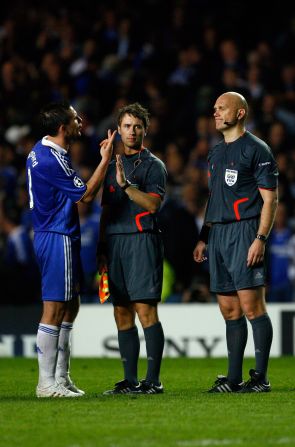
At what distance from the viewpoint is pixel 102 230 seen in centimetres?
794

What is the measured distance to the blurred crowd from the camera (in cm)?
1344

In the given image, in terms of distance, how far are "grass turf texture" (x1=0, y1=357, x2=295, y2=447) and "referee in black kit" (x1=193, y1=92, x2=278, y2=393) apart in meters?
0.34

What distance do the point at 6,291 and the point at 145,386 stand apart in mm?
5733

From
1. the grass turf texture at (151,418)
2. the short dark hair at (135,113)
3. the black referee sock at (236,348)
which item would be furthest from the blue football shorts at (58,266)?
the black referee sock at (236,348)

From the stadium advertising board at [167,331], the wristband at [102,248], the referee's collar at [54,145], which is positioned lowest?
the stadium advertising board at [167,331]

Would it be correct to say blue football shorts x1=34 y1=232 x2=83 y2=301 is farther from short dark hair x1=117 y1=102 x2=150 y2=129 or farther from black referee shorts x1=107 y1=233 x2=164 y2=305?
short dark hair x1=117 y1=102 x2=150 y2=129

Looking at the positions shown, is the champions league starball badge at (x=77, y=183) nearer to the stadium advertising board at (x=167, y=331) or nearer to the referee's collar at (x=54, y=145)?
the referee's collar at (x=54, y=145)

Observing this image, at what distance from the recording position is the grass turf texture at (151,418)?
5504 millimetres

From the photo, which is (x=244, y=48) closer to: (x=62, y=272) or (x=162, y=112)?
(x=162, y=112)

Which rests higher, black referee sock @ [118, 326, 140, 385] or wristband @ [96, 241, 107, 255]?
wristband @ [96, 241, 107, 255]

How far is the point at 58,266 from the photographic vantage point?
748 cm

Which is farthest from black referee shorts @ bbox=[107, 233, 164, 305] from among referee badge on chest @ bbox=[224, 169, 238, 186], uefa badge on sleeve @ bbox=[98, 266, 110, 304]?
referee badge on chest @ bbox=[224, 169, 238, 186]

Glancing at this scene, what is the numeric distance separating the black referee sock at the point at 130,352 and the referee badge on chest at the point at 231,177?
3.92 ft

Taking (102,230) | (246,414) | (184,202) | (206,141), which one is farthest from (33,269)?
(246,414)
